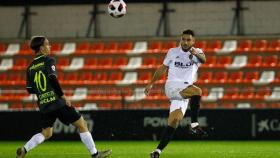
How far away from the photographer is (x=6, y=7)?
29.0 m

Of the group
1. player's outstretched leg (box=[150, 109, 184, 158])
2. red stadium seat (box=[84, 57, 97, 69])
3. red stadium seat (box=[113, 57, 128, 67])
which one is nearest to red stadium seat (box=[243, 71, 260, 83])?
red stadium seat (box=[113, 57, 128, 67])

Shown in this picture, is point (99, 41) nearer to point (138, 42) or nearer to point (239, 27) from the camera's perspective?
point (138, 42)

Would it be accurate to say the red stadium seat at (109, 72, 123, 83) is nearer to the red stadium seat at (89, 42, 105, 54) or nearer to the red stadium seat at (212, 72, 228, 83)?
the red stadium seat at (89, 42, 105, 54)

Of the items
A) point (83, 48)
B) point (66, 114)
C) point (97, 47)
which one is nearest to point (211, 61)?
point (97, 47)

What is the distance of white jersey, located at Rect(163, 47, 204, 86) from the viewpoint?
1224cm

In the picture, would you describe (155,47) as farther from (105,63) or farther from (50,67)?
(50,67)

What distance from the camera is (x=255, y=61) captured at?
25969 millimetres

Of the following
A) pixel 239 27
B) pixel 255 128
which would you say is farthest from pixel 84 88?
pixel 255 128

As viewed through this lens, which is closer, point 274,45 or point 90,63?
point 274,45

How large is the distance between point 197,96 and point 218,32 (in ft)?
49.7

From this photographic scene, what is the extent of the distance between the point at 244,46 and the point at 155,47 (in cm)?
333

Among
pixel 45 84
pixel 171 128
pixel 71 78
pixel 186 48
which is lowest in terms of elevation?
pixel 171 128

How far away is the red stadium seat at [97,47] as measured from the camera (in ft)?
89.2

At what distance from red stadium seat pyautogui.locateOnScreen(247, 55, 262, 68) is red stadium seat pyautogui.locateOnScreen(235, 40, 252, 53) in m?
0.38
